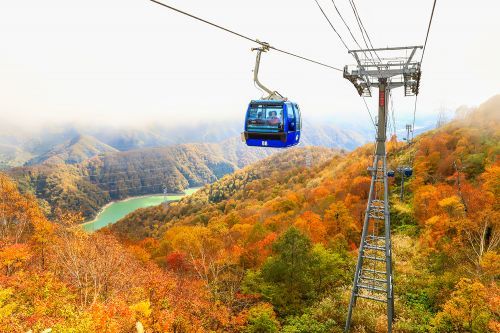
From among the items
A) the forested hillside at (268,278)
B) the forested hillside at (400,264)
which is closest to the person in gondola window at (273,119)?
the forested hillside at (268,278)

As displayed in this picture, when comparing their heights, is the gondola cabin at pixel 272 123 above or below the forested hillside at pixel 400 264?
above

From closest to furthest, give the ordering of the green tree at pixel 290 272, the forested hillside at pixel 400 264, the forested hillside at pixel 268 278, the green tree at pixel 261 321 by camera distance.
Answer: the forested hillside at pixel 268 278 → the forested hillside at pixel 400 264 → the green tree at pixel 261 321 → the green tree at pixel 290 272

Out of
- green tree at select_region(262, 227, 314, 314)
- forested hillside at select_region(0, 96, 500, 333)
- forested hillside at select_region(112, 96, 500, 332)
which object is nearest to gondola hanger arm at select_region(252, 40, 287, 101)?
forested hillside at select_region(0, 96, 500, 333)

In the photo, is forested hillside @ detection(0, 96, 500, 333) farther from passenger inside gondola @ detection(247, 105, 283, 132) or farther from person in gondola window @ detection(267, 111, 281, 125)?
person in gondola window @ detection(267, 111, 281, 125)

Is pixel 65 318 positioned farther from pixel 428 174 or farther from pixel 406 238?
pixel 428 174

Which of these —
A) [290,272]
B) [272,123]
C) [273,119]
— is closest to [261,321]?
[290,272]

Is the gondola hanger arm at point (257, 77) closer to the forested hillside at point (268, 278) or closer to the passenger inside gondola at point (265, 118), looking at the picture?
the passenger inside gondola at point (265, 118)

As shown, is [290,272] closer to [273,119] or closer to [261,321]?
[261,321]

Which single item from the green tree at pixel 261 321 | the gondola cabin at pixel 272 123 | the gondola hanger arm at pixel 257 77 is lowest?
the green tree at pixel 261 321
